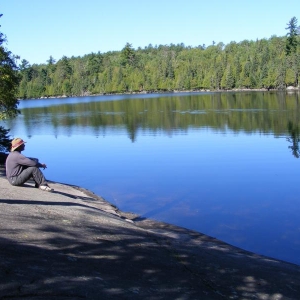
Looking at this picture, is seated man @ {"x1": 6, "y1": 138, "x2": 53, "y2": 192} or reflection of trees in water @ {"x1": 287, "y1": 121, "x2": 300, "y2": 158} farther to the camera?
reflection of trees in water @ {"x1": 287, "y1": 121, "x2": 300, "y2": 158}

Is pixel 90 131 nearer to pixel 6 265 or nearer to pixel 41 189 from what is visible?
pixel 41 189

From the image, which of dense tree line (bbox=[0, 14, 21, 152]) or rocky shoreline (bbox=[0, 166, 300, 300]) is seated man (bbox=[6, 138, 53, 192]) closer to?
rocky shoreline (bbox=[0, 166, 300, 300])

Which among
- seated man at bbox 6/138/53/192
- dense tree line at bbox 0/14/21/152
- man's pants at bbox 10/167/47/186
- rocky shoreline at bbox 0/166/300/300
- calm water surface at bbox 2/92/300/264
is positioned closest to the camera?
rocky shoreline at bbox 0/166/300/300

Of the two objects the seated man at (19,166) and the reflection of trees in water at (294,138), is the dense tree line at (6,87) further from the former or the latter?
the reflection of trees in water at (294,138)

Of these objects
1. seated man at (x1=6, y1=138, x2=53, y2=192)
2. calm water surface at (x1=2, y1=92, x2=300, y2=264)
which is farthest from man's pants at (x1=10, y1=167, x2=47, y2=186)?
calm water surface at (x1=2, y1=92, x2=300, y2=264)

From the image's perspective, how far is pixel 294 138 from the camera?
3803 cm

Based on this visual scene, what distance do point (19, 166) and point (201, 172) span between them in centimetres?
1412

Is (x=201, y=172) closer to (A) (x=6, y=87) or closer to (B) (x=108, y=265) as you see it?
(A) (x=6, y=87)

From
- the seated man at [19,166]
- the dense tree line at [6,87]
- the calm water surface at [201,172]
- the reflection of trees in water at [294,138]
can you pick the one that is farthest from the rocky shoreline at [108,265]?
the reflection of trees in water at [294,138]

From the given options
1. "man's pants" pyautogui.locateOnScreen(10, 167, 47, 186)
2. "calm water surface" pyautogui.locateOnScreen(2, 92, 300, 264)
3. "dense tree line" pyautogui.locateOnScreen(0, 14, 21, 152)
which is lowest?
"calm water surface" pyautogui.locateOnScreen(2, 92, 300, 264)

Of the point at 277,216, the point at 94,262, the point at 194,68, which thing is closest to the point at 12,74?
the point at 277,216

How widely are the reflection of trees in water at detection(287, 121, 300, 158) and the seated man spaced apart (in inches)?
828

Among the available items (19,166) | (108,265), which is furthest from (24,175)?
(108,265)

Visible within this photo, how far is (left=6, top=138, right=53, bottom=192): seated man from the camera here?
13.7 metres
